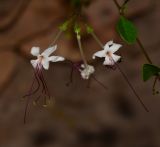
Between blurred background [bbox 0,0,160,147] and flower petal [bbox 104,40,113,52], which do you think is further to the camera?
blurred background [bbox 0,0,160,147]

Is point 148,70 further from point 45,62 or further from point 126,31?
point 45,62

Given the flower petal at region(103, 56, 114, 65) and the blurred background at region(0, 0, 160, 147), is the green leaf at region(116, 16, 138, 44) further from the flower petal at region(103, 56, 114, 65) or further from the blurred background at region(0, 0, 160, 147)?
the blurred background at region(0, 0, 160, 147)

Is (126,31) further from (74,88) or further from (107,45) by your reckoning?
(74,88)

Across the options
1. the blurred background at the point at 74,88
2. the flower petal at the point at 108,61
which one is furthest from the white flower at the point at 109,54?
the blurred background at the point at 74,88

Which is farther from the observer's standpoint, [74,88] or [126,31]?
[74,88]

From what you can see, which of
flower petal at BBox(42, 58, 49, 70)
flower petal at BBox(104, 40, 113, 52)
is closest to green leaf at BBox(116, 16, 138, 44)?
flower petal at BBox(104, 40, 113, 52)

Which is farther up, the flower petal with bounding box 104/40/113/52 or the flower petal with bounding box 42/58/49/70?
the flower petal with bounding box 42/58/49/70

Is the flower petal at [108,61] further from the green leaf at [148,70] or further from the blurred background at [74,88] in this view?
the blurred background at [74,88]

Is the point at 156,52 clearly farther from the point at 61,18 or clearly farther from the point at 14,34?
the point at 14,34

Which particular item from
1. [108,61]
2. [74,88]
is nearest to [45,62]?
[108,61]

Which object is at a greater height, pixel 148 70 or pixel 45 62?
pixel 45 62
